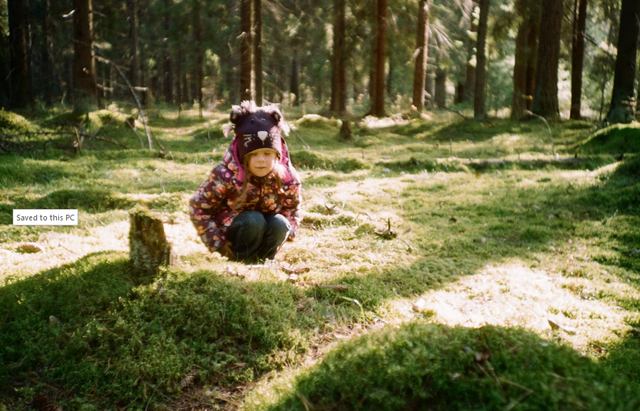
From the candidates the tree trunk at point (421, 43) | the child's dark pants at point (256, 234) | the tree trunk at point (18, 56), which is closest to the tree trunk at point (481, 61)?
the tree trunk at point (421, 43)

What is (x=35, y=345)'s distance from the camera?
2.21 m

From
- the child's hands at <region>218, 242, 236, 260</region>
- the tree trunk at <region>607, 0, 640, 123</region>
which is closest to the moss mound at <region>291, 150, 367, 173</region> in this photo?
the child's hands at <region>218, 242, 236, 260</region>

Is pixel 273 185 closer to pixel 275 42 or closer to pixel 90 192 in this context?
pixel 90 192

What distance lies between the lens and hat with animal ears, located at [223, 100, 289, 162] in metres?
3.37

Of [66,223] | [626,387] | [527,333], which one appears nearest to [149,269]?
[527,333]

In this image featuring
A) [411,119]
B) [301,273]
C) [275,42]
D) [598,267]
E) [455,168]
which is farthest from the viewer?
[275,42]

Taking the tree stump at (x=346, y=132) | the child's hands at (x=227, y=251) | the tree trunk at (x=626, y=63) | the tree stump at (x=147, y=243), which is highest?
the tree trunk at (x=626, y=63)

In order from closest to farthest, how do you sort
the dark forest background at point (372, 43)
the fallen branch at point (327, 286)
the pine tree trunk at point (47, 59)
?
1. the fallen branch at point (327, 286)
2. the dark forest background at point (372, 43)
3. the pine tree trunk at point (47, 59)

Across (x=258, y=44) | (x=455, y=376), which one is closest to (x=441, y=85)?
(x=258, y=44)

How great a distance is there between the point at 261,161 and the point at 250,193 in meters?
0.41

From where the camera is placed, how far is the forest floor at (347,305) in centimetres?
170

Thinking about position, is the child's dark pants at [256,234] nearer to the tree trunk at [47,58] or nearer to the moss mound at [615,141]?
the moss mound at [615,141]

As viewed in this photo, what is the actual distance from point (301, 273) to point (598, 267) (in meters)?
2.87

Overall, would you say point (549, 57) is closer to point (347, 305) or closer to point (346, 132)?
point (346, 132)
